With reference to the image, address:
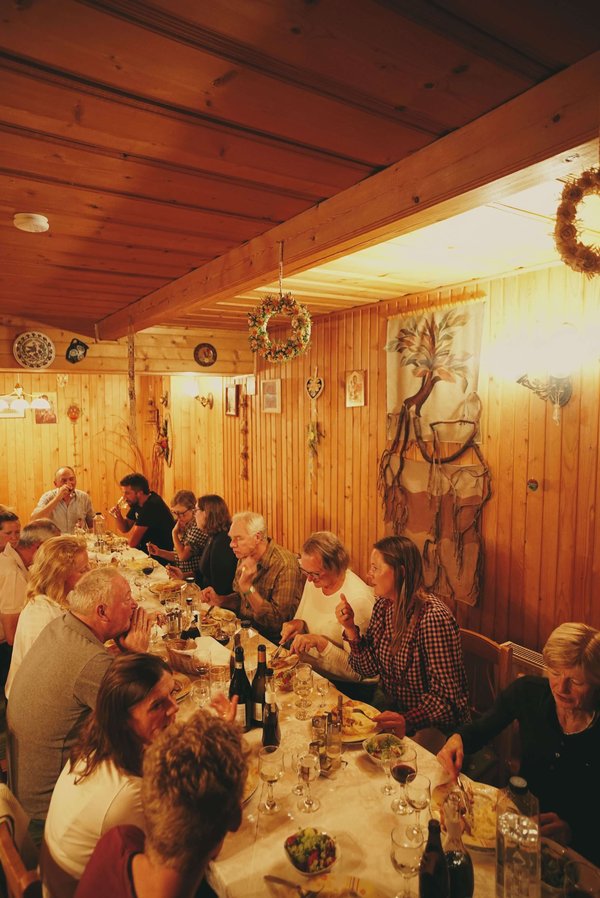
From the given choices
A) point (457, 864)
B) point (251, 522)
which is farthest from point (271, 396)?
point (457, 864)

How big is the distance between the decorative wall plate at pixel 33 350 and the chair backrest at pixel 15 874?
4.86 m

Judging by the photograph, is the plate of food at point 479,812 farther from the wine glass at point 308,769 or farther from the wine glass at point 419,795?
the wine glass at point 308,769

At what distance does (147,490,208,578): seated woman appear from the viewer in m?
5.03

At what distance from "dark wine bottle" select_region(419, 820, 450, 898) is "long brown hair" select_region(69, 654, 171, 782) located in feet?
2.78

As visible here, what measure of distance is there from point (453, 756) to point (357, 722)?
0.38 metres

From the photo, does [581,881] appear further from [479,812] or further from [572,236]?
[572,236]

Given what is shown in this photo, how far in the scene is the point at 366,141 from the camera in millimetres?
1730

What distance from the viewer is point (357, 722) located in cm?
217

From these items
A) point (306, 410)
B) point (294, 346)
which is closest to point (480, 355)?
point (294, 346)

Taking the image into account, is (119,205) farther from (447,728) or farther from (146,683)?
(447,728)

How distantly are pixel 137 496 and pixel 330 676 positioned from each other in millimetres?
3487

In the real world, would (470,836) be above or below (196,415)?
below

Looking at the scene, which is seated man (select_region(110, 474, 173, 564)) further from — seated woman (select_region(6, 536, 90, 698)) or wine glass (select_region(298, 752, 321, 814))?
wine glass (select_region(298, 752, 321, 814))

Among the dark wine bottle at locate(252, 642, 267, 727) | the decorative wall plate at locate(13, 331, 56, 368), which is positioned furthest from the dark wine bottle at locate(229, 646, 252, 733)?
the decorative wall plate at locate(13, 331, 56, 368)
